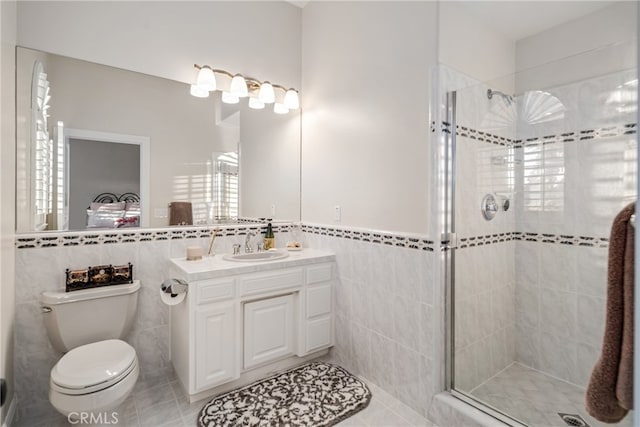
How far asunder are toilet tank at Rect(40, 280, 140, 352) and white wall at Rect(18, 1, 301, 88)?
144 centimetres

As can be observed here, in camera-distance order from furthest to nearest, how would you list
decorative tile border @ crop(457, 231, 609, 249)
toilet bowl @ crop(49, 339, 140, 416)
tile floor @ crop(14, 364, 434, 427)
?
tile floor @ crop(14, 364, 434, 427) → decorative tile border @ crop(457, 231, 609, 249) → toilet bowl @ crop(49, 339, 140, 416)

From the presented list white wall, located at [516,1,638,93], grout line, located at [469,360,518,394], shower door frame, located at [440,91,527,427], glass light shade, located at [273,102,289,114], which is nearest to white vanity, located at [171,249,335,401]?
shower door frame, located at [440,91,527,427]

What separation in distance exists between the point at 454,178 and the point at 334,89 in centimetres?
121

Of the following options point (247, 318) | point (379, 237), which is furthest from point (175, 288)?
point (379, 237)

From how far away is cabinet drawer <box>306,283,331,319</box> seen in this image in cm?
240

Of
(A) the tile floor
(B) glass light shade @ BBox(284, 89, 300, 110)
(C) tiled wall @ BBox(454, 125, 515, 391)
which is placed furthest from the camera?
(B) glass light shade @ BBox(284, 89, 300, 110)

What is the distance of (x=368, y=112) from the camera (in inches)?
90.0

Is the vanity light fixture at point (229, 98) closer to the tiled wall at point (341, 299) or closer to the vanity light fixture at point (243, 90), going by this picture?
the vanity light fixture at point (243, 90)

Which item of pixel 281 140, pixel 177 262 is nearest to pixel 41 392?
pixel 177 262

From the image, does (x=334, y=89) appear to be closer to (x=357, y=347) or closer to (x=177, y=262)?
(x=177, y=262)

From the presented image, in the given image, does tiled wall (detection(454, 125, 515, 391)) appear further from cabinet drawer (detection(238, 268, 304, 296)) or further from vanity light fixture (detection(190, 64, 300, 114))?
vanity light fixture (detection(190, 64, 300, 114))

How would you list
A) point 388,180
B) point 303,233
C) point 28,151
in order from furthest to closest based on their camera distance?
point 303,233
point 388,180
point 28,151

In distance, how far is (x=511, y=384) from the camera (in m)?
1.91

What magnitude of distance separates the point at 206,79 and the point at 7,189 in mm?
1354
